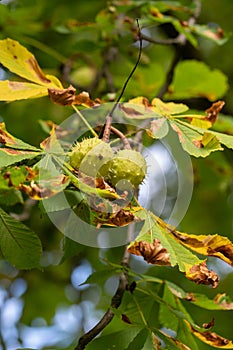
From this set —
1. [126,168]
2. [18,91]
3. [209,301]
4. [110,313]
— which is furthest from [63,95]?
[209,301]

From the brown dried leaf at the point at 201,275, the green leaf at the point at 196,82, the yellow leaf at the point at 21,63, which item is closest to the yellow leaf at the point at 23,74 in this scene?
the yellow leaf at the point at 21,63

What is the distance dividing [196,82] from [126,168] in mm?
1086

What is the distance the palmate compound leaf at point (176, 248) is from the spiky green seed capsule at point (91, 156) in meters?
0.14

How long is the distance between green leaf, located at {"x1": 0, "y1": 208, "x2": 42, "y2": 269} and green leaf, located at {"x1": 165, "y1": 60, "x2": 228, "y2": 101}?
1028 mm

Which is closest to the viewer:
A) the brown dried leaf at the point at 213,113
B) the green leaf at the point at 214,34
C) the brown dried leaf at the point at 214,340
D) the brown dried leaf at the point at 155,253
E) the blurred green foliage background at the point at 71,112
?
the brown dried leaf at the point at 155,253

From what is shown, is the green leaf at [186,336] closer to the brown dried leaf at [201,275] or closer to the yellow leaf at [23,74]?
the brown dried leaf at [201,275]

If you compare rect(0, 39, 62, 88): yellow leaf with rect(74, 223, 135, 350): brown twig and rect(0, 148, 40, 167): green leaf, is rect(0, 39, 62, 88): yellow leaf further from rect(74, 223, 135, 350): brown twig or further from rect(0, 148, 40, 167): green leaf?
rect(74, 223, 135, 350): brown twig

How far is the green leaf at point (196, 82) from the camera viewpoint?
82.9 inches

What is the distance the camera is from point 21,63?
134cm

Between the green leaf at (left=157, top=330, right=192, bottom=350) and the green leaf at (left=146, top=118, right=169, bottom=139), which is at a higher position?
the green leaf at (left=146, top=118, right=169, bottom=139)

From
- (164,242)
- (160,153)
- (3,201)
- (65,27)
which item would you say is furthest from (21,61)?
(160,153)

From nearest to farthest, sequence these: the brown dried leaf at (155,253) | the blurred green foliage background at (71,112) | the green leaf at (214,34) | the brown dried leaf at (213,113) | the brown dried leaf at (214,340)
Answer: the brown dried leaf at (155,253), the brown dried leaf at (214,340), the brown dried leaf at (213,113), the green leaf at (214,34), the blurred green foliage background at (71,112)

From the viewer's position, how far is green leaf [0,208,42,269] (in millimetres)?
1202

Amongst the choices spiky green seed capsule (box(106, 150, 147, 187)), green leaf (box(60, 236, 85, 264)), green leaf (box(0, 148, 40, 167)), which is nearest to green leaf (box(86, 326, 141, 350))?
green leaf (box(60, 236, 85, 264))
